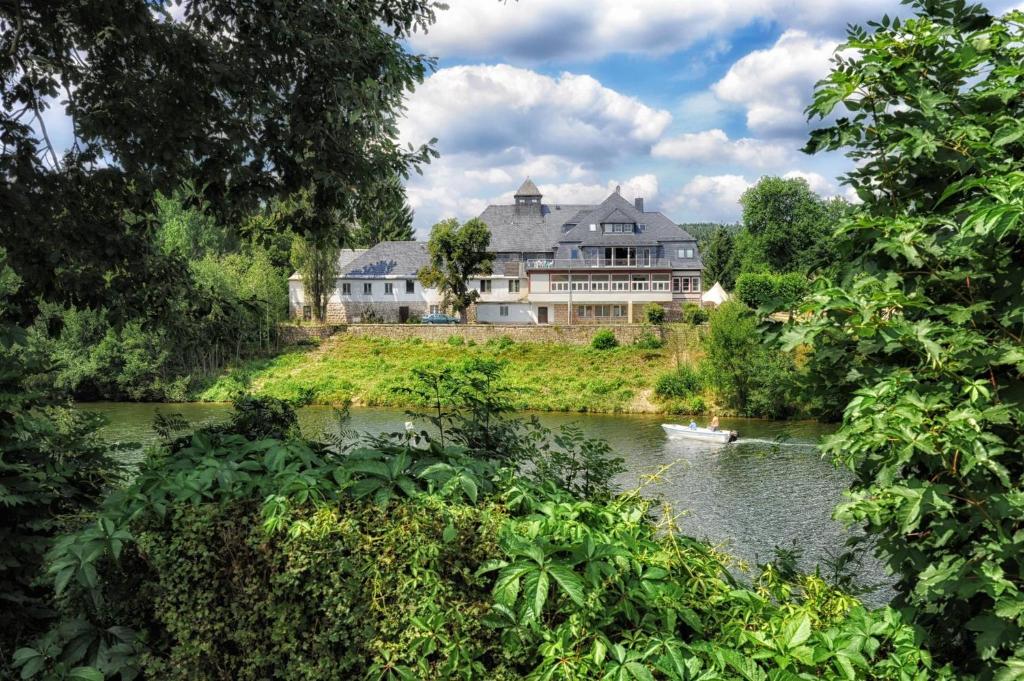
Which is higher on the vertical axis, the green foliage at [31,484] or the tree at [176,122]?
the tree at [176,122]

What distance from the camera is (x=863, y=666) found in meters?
2.43

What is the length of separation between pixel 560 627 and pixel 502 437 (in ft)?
5.54

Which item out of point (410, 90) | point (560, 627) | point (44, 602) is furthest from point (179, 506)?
point (410, 90)

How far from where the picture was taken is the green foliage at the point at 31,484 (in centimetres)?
342

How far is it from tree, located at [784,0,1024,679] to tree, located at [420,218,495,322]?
131ft

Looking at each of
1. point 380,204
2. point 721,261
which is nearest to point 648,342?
point 380,204

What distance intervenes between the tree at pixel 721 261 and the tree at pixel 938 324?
63135mm

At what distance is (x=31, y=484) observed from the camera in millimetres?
3502

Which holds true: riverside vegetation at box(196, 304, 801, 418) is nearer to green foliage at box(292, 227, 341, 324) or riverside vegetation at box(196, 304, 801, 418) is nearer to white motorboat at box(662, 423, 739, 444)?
white motorboat at box(662, 423, 739, 444)

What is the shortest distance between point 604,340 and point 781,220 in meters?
25.8

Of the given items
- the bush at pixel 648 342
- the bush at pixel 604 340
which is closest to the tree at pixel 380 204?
the bush at pixel 648 342

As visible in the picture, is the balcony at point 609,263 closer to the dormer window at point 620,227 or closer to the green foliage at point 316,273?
the dormer window at point 620,227

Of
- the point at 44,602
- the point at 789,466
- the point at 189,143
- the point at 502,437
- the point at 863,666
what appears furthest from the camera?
the point at 789,466

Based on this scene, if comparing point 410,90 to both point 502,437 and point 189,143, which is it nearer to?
point 189,143
